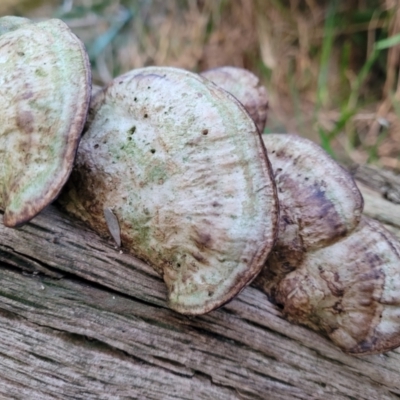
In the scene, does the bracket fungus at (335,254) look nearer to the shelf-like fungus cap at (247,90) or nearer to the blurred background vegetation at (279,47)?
the shelf-like fungus cap at (247,90)

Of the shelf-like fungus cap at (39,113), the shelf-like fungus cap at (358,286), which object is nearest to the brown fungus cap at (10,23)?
the shelf-like fungus cap at (39,113)

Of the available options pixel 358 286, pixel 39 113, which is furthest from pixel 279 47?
pixel 39 113

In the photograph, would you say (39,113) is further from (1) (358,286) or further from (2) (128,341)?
(1) (358,286)

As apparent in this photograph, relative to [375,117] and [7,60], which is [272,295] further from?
[375,117]

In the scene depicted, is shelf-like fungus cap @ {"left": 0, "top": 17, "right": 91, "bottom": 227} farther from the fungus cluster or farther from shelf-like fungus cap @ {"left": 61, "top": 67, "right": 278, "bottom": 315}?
shelf-like fungus cap @ {"left": 61, "top": 67, "right": 278, "bottom": 315}

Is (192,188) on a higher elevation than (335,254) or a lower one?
higher

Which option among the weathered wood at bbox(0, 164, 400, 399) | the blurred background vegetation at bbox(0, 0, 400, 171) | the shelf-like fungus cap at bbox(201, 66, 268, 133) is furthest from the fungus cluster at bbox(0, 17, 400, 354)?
the blurred background vegetation at bbox(0, 0, 400, 171)
